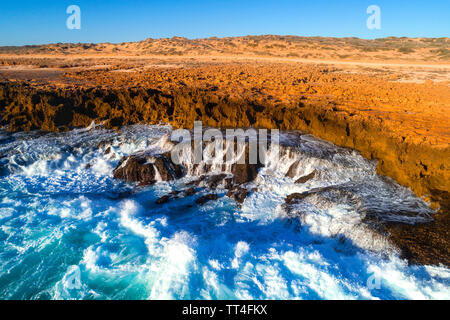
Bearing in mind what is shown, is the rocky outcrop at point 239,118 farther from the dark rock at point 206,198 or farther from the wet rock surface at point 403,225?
the dark rock at point 206,198

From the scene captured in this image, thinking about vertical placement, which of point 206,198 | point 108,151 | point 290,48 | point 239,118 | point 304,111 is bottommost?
point 206,198

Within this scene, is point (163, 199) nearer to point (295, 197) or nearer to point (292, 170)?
point (295, 197)

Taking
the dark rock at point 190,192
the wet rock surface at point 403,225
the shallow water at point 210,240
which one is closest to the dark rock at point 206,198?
the shallow water at point 210,240

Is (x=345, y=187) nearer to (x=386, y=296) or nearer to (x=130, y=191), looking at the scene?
(x=386, y=296)

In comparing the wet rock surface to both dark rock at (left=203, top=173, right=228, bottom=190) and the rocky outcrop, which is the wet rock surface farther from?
dark rock at (left=203, top=173, right=228, bottom=190)

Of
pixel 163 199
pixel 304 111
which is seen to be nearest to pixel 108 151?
pixel 163 199

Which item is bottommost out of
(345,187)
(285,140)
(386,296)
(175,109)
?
(386,296)

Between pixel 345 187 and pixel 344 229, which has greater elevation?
pixel 345 187
